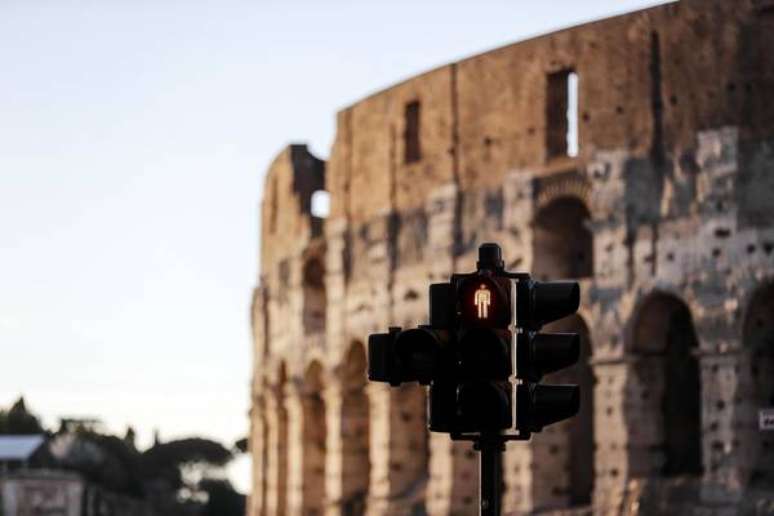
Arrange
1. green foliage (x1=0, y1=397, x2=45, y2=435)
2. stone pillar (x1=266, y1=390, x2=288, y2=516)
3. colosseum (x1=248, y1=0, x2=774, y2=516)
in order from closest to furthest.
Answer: colosseum (x1=248, y1=0, x2=774, y2=516)
stone pillar (x1=266, y1=390, x2=288, y2=516)
green foliage (x1=0, y1=397, x2=45, y2=435)

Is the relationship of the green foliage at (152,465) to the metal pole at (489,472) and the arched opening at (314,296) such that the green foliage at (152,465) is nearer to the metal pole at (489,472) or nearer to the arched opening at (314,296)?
the arched opening at (314,296)

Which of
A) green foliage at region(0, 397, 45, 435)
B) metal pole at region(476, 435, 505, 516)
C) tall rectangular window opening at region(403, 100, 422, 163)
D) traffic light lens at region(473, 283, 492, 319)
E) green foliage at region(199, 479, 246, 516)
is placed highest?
tall rectangular window opening at region(403, 100, 422, 163)

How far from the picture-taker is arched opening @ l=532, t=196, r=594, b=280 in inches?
1020

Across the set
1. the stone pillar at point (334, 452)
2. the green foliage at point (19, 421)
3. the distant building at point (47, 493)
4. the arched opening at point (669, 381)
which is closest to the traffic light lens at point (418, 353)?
the arched opening at point (669, 381)

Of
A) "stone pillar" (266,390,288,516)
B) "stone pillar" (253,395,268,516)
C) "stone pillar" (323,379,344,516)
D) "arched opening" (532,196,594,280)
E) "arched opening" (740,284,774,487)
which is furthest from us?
"stone pillar" (253,395,268,516)

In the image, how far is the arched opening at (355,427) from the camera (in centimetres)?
3005

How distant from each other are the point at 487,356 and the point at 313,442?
25.6 metres

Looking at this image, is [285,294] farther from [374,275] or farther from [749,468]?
[749,468]

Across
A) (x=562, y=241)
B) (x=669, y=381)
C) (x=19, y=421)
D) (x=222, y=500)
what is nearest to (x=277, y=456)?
(x=562, y=241)

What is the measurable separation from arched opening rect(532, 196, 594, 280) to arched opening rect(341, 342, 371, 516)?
4.89m

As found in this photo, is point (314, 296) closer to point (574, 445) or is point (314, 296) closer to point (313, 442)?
point (313, 442)

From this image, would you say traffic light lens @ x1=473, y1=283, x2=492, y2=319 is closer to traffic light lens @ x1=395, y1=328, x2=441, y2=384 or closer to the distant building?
traffic light lens @ x1=395, y1=328, x2=441, y2=384

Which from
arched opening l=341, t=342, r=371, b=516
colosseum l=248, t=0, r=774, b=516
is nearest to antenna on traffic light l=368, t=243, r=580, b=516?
colosseum l=248, t=0, r=774, b=516

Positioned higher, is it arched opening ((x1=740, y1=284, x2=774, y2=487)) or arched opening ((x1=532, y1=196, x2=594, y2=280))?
arched opening ((x1=532, y1=196, x2=594, y2=280))
